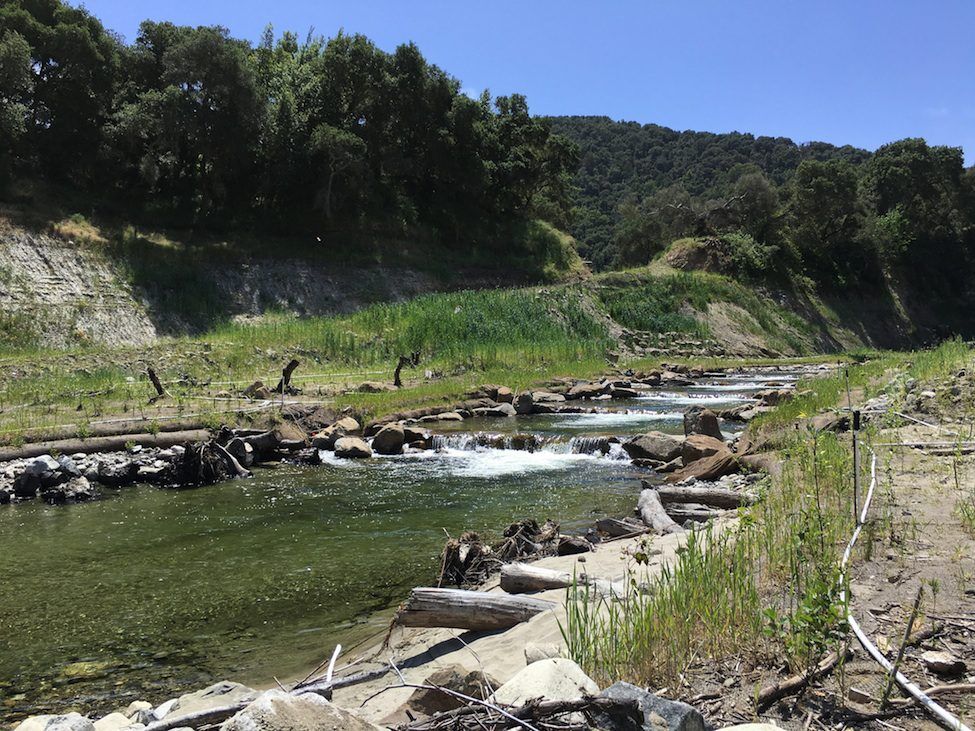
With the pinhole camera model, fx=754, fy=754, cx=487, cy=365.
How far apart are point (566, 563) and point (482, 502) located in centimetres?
456

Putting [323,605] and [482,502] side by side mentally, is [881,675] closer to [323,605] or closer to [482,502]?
[323,605]

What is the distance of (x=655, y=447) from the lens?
15.3 m

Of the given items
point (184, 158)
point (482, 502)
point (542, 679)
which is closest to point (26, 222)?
point (184, 158)

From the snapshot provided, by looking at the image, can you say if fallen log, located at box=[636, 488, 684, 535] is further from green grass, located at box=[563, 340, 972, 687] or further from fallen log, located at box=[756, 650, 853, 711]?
fallen log, located at box=[756, 650, 853, 711]

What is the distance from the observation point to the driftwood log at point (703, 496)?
10141 mm

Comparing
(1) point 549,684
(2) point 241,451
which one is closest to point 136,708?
(1) point 549,684

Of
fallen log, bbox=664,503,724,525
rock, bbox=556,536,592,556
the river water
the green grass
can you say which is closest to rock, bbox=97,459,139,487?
the river water

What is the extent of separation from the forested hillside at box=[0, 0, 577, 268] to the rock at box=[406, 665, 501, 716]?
129ft

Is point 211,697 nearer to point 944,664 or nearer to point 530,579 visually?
point 530,579

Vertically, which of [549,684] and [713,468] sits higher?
[549,684]

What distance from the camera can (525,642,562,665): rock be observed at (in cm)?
454

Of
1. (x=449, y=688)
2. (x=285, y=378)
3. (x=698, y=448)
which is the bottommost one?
(x=698, y=448)

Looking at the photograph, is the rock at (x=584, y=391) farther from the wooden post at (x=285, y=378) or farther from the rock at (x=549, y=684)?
the rock at (x=549, y=684)

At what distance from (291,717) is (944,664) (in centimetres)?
330
